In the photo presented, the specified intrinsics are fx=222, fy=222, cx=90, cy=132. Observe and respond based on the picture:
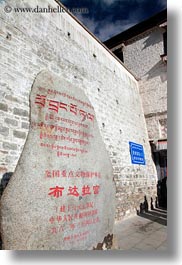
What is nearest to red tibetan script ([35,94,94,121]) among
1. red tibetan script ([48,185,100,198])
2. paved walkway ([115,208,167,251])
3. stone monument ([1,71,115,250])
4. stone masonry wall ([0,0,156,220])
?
stone monument ([1,71,115,250])

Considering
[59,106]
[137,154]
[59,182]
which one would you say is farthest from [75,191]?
[137,154]

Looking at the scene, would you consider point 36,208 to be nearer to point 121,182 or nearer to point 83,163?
point 83,163

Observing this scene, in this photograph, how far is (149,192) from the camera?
289 inches

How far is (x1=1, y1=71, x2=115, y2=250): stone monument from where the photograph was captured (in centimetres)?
217

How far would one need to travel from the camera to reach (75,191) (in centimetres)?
271

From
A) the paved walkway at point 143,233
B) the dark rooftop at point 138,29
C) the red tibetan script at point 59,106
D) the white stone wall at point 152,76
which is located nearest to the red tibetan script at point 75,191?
the red tibetan script at point 59,106

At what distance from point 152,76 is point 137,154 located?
343cm

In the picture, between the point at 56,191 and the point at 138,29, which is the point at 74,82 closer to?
the point at 56,191

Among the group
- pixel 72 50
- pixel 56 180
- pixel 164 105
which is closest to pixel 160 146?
pixel 164 105

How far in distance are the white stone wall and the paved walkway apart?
11.5 ft

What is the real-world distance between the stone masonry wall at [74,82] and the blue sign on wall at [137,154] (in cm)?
19

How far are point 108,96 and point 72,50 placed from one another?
1.73 m

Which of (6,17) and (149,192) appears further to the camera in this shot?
(149,192)

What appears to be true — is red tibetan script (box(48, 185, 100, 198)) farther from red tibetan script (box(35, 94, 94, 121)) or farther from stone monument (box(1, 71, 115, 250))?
red tibetan script (box(35, 94, 94, 121))
